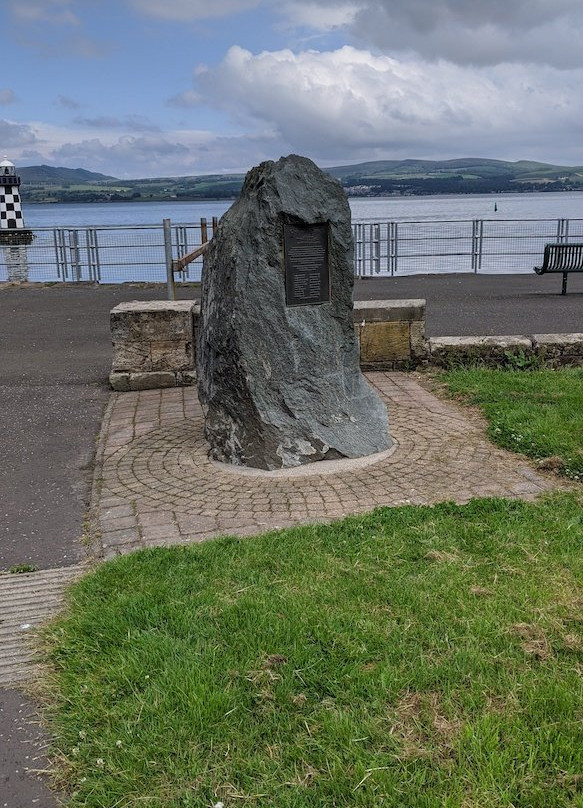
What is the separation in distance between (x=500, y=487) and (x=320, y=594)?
1998 mm

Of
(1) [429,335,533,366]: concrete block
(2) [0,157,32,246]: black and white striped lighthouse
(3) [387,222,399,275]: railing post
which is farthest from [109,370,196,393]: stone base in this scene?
Answer: (2) [0,157,32,246]: black and white striped lighthouse

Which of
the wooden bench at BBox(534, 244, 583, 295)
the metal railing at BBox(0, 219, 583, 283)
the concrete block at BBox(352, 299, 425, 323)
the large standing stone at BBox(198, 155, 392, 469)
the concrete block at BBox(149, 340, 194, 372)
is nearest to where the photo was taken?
the large standing stone at BBox(198, 155, 392, 469)

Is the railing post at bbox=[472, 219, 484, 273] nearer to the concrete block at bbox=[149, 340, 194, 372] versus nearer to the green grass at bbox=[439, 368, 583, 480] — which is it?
the green grass at bbox=[439, 368, 583, 480]

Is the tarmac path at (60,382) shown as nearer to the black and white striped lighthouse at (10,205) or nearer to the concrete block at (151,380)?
the concrete block at (151,380)

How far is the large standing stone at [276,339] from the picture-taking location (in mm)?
5766

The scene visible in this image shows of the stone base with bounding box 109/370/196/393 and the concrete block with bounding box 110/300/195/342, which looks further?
the stone base with bounding box 109/370/196/393

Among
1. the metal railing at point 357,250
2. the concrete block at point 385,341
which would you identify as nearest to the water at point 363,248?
the metal railing at point 357,250

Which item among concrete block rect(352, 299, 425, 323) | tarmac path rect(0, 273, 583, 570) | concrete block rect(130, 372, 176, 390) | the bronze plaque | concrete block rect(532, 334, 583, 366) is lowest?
tarmac path rect(0, 273, 583, 570)

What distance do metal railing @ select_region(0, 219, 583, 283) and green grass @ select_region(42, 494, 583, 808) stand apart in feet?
50.0

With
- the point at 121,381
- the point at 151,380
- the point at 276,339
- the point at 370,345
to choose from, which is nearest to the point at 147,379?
the point at 151,380

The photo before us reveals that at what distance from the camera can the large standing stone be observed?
18.9 ft

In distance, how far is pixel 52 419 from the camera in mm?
7715

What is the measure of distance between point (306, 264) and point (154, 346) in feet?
10.2

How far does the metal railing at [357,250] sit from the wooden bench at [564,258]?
3.79 metres
